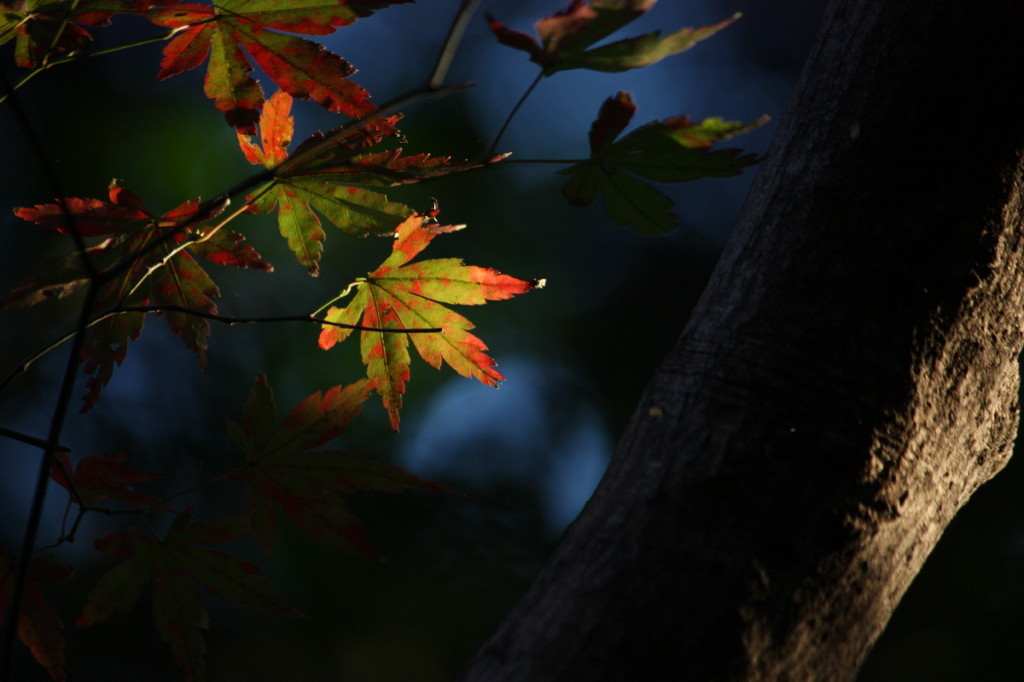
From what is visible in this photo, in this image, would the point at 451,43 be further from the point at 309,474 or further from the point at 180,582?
the point at 180,582

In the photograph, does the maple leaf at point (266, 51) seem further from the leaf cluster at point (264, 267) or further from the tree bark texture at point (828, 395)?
the tree bark texture at point (828, 395)

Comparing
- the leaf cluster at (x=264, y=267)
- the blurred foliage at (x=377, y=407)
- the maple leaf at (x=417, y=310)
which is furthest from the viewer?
the blurred foliage at (x=377, y=407)

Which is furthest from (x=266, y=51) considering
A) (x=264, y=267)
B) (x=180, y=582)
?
(x=180, y=582)

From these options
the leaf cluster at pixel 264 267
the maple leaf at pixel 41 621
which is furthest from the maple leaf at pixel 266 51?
the maple leaf at pixel 41 621

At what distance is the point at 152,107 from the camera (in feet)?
13.1

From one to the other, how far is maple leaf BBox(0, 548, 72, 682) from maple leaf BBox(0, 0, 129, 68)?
0.60 m

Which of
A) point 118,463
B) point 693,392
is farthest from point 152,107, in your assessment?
point 693,392

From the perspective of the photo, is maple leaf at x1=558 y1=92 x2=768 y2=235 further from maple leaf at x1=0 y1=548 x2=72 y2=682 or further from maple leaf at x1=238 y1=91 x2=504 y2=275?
maple leaf at x1=0 y1=548 x2=72 y2=682

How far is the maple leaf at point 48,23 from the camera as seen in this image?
0.80 meters

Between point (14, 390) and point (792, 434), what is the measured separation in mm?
4579

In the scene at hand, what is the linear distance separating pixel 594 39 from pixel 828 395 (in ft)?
1.18

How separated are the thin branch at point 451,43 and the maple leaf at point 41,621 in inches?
30.2

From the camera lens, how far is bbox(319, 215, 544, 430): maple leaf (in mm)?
998

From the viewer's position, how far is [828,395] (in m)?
0.61
